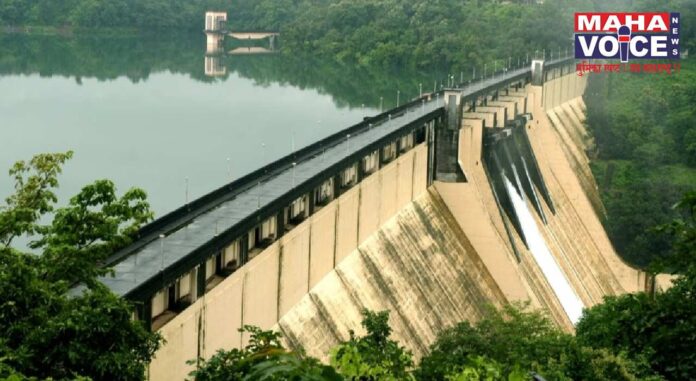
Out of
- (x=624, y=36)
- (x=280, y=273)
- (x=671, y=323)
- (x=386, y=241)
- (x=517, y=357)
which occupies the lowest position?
(x=517, y=357)

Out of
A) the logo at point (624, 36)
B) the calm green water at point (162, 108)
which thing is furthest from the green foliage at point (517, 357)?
the logo at point (624, 36)

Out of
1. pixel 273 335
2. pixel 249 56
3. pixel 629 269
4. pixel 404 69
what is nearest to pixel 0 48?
pixel 249 56

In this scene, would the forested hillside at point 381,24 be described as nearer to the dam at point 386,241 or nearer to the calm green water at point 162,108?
the calm green water at point 162,108

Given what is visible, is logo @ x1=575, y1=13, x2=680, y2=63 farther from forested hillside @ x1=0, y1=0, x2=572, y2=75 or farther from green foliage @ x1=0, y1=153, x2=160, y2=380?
green foliage @ x1=0, y1=153, x2=160, y2=380

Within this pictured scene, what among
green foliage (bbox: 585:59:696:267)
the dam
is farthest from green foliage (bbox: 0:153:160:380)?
green foliage (bbox: 585:59:696:267)

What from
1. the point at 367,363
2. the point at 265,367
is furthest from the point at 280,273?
the point at 265,367

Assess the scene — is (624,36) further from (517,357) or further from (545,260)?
(517,357)
